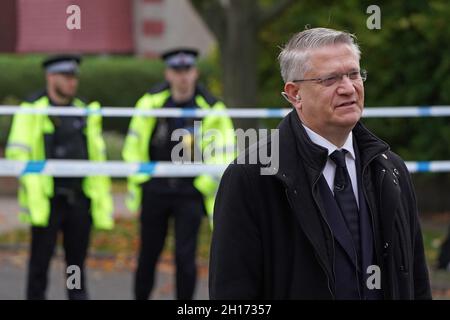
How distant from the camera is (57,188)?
310 inches

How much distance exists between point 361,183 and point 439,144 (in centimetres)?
867

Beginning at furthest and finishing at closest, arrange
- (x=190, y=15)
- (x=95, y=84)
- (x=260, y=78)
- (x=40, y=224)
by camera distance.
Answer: (x=190, y=15)
(x=95, y=84)
(x=260, y=78)
(x=40, y=224)

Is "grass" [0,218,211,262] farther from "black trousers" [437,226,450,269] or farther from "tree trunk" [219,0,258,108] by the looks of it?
"black trousers" [437,226,450,269]

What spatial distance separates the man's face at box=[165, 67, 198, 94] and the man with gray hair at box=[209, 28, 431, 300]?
13.5ft

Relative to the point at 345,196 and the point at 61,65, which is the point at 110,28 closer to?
the point at 61,65

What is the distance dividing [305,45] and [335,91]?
0.63 feet

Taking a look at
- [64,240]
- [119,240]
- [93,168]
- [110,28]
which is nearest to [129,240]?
[119,240]

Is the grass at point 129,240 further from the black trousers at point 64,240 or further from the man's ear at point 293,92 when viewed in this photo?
the man's ear at point 293,92

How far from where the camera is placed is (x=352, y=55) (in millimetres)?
3754

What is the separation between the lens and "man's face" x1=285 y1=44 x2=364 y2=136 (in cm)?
372

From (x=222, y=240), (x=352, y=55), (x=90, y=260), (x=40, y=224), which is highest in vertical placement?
(x=352, y=55)

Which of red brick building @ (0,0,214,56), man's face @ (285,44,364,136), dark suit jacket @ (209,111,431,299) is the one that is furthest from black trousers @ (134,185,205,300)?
red brick building @ (0,0,214,56)
